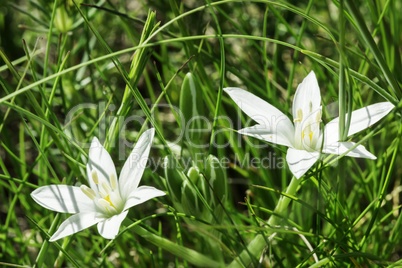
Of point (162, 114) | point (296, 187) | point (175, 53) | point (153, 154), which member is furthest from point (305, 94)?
point (175, 53)

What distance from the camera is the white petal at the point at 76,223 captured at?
2.37 feet

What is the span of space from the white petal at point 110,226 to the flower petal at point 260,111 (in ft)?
1.00

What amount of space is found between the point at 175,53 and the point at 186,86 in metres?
0.97

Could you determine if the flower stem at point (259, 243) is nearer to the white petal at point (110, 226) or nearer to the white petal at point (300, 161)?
the white petal at point (300, 161)

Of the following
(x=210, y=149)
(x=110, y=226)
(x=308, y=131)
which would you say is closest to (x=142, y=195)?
(x=110, y=226)

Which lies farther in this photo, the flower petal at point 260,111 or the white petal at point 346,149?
the flower petal at point 260,111

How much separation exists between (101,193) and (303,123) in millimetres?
430

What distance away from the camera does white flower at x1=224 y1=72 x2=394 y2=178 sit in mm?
753

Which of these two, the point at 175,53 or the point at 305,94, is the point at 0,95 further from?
the point at 305,94

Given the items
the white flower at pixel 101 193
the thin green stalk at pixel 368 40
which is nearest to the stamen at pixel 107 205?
the white flower at pixel 101 193

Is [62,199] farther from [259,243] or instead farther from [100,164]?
[259,243]

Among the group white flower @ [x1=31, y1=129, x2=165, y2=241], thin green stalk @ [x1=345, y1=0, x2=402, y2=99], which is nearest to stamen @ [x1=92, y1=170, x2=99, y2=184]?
white flower @ [x1=31, y1=129, x2=165, y2=241]

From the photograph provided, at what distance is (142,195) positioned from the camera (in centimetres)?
74

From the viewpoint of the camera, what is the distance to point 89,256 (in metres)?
1.04
